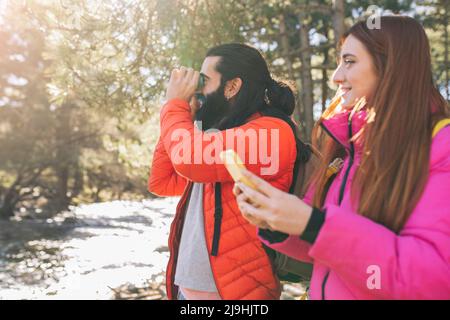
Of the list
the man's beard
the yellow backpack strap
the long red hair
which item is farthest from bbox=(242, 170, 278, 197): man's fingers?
the man's beard

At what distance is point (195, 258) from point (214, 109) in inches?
23.0

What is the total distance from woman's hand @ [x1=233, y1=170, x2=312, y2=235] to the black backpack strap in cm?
61

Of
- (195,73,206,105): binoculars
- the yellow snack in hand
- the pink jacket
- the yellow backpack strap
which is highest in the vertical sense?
(195,73,206,105): binoculars

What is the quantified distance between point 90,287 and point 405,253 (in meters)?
7.67

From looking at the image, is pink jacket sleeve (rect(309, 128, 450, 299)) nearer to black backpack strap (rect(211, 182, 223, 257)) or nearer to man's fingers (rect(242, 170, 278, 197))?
man's fingers (rect(242, 170, 278, 197))

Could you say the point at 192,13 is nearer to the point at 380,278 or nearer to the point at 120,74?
the point at 120,74

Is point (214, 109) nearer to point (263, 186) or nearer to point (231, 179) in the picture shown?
point (231, 179)

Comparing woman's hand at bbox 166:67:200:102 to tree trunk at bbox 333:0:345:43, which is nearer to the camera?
woman's hand at bbox 166:67:200:102

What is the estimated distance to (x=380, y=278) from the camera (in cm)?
112

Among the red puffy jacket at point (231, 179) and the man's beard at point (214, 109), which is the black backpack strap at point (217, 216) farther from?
the man's beard at point (214, 109)

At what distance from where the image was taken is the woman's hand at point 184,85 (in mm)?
1920

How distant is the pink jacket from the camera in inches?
42.7

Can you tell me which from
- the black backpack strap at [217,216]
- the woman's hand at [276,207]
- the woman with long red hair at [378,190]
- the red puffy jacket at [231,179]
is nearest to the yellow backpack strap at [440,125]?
the woman with long red hair at [378,190]
